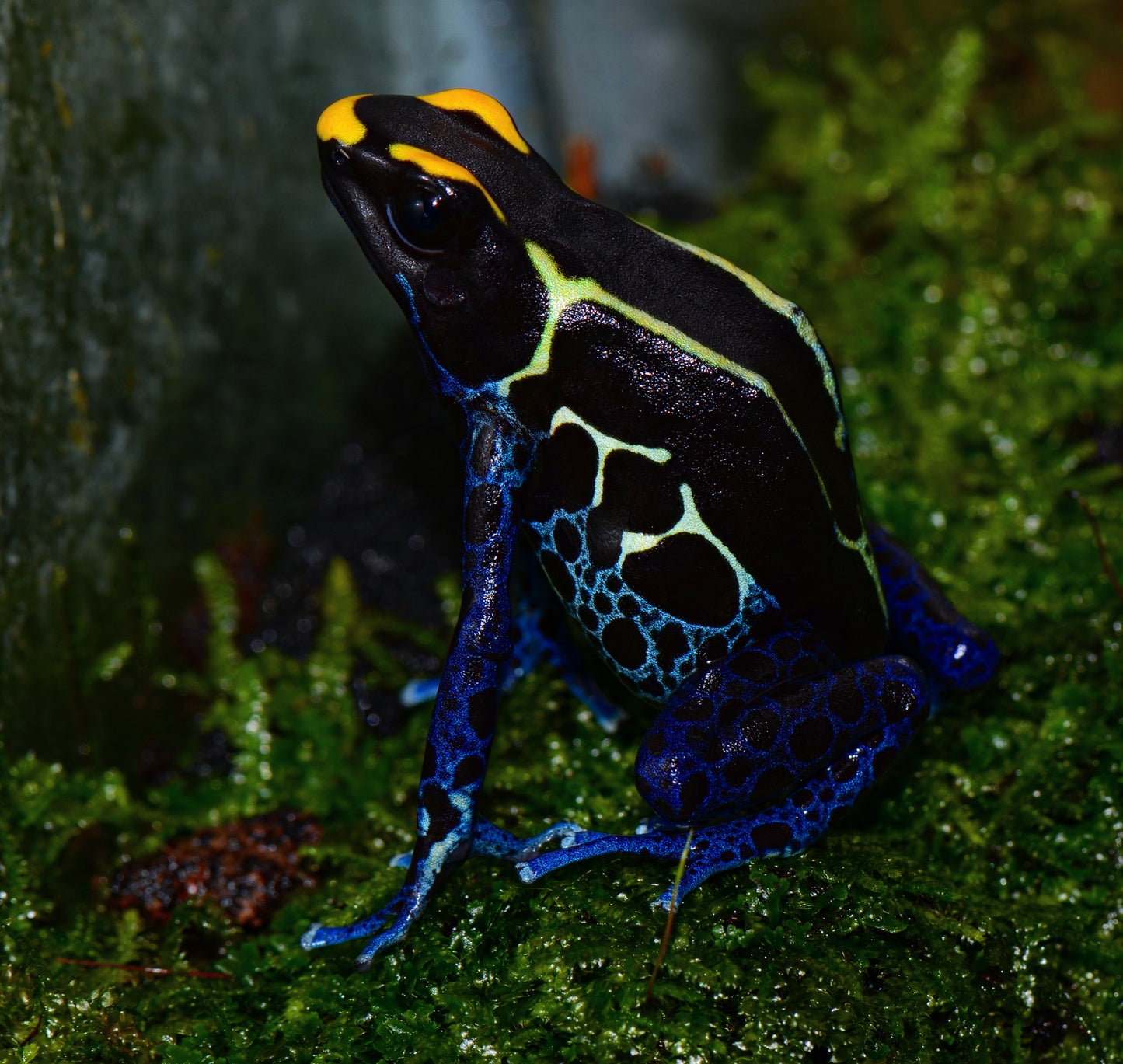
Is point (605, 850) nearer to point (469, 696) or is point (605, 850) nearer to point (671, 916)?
point (671, 916)

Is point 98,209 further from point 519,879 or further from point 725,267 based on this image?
point 519,879

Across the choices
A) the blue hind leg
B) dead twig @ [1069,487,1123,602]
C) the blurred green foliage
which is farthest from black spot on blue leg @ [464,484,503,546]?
dead twig @ [1069,487,1123,602]

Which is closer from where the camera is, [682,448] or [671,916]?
[671,916]

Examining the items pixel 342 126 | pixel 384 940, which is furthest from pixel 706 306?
pixel 384 940

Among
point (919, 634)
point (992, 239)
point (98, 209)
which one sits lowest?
point (919, 634)

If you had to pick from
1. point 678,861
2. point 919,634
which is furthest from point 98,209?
point 919,634

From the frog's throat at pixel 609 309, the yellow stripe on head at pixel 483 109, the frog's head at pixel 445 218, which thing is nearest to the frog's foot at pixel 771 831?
the frog's throat at pixel 609 309
